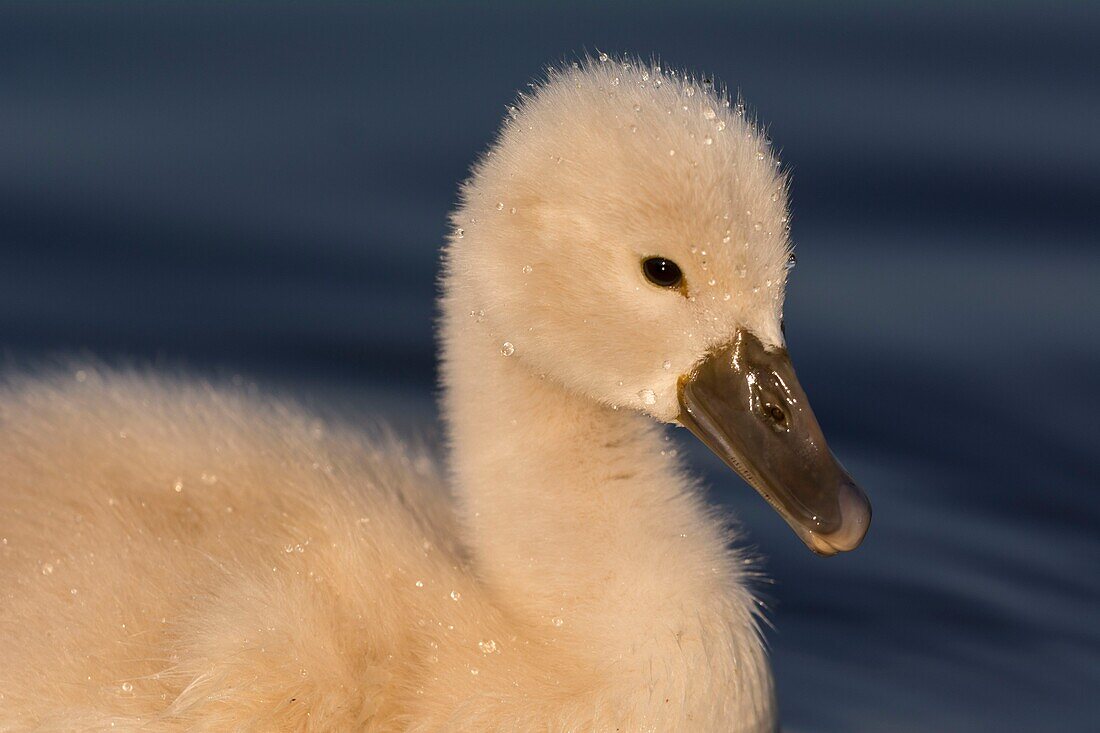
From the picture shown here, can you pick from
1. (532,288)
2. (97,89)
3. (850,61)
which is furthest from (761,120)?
(532,288)

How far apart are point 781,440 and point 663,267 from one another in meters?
0.44

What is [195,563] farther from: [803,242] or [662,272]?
[803,242]

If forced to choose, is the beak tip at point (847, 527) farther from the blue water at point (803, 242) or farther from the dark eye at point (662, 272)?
the blue water at point (803, 242)

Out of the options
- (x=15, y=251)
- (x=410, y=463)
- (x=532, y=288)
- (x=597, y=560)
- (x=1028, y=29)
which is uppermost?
(x=1028, y=29)

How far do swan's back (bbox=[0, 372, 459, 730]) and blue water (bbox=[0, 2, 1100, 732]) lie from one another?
104 cm

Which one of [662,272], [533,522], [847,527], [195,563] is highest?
[662,272]

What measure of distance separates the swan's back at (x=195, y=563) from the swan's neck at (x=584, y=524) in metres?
0.17

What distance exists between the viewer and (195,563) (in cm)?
424

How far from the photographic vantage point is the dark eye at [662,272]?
13.2ft

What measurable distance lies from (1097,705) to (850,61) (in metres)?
3.04

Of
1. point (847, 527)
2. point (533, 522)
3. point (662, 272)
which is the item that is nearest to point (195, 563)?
point (533, 522)

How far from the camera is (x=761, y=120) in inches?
277

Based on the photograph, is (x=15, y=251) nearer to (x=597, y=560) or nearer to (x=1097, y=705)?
(x=597, y=560)

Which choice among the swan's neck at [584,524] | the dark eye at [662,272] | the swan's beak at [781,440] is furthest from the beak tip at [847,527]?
the dark eye at [662,272]
